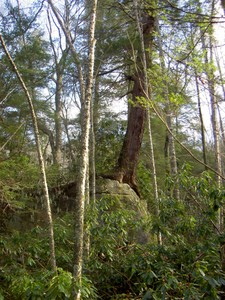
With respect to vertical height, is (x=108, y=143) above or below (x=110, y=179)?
above

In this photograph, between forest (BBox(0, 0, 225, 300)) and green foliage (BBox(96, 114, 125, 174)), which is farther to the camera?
green foliage (BBox(96, 114, 125, 174))

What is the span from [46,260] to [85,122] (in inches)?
85.8

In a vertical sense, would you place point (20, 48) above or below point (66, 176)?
above

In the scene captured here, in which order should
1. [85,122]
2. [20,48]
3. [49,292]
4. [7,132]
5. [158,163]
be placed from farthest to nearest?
[158,163]
[20,48]
[7,132]
[85,122]
[49,292]

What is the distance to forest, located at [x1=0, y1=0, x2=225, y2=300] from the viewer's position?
3.38 m

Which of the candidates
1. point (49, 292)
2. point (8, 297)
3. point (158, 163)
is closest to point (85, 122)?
point (49, 292)

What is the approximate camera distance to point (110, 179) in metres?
7.75

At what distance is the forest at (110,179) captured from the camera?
3.38m

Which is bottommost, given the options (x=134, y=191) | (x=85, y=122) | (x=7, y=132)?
(x=134, y=191)

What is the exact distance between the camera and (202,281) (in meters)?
2.88

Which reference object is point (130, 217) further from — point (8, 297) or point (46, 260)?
point (8, 297)

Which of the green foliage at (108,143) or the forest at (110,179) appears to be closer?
the forest at (110,179)

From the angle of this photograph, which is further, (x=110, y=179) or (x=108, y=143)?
(x=108, y=143)

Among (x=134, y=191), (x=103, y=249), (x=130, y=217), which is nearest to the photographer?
(x=103, y=249)
